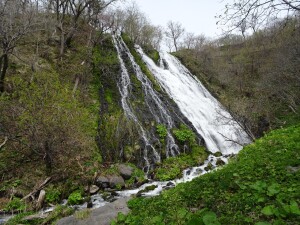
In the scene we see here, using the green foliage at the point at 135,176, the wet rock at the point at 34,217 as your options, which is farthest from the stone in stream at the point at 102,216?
the green foliage at the point at 135,176

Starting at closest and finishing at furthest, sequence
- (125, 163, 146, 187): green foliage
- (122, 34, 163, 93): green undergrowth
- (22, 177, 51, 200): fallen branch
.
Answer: (22, 177, 51, 200): fallen branch
(125, 163, 146, 187): green foliage
(122, 34, 163, 93): green undergrowth

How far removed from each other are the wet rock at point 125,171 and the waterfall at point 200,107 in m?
5.97

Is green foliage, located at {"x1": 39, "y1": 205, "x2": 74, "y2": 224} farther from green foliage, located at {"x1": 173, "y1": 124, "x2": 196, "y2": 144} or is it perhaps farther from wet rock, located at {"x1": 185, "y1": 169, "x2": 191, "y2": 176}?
green foliage, located at {"x1": 173, "y1": 124, "x2": 196, "y2": 144}

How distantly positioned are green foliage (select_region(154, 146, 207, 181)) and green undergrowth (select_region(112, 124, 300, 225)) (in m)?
6.64

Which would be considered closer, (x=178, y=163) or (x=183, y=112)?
(x=178, y=163)

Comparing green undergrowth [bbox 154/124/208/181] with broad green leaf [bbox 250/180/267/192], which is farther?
green undergrowth [bbox 154/124/208/181]

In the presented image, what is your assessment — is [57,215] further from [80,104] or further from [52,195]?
[80,104]

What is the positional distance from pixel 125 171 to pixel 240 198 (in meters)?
8.42

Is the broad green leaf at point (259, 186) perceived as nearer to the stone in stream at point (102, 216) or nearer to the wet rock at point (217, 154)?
the stone in stream at point (102, 216)

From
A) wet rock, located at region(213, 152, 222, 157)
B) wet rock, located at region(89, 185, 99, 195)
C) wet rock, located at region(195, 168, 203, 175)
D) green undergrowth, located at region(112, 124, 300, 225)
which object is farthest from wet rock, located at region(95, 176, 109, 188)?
wet rock, located at region(213, 152, 222, 157)

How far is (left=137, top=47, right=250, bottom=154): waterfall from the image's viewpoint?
1770cm

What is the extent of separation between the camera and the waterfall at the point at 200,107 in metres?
17.7

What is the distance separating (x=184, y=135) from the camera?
15945 mm

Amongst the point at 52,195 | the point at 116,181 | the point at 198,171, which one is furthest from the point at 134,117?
the point at 52,195
